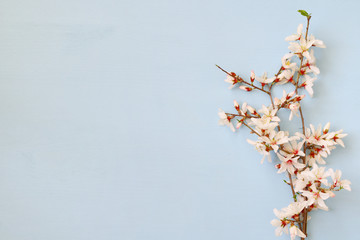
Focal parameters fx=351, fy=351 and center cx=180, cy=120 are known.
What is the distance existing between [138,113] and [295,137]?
0.54 m

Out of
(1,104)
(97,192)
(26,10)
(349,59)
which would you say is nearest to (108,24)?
(26,10)

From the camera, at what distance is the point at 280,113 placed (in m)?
1.23

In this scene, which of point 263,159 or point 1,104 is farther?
point 1,104

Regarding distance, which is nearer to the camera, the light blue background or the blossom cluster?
the blossom cluster

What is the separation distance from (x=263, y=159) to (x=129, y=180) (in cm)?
47

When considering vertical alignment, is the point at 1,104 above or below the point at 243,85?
below

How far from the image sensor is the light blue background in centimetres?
123

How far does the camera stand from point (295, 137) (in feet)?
3.76

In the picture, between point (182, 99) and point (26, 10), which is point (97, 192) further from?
point (26, 10)

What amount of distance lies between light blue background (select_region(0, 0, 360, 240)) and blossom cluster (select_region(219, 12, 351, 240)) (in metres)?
0.05

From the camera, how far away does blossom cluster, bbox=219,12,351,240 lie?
3.66 ft

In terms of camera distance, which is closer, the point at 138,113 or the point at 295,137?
the point at 295,137

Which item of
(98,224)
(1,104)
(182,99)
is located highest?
(182,99)

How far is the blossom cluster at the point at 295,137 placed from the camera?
1.12 m
